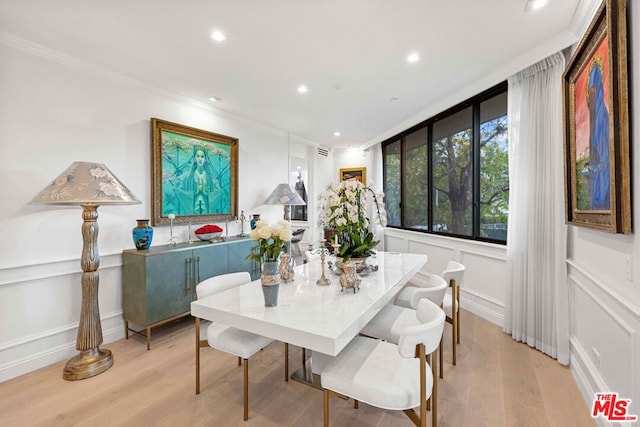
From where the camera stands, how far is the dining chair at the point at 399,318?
1.79m

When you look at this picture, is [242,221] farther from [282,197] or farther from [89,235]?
[89,235]

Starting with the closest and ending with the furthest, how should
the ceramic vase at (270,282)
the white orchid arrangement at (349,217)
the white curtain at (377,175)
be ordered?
the ceramic vase at (270,282)
the white orchid arrangement at (349,217)
the white curtain at (377,175)

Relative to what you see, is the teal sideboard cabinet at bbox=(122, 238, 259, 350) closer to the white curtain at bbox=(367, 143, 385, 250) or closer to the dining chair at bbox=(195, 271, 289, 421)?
the dining chair at bbox=(195, 271, 289, 421)

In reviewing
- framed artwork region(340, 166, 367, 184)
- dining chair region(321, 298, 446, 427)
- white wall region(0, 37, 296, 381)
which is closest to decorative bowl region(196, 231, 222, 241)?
white wall region(0, 37, 296, 381)

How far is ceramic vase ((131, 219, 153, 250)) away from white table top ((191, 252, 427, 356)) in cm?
151

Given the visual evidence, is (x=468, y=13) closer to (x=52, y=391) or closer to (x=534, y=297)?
(x=534, y=297)

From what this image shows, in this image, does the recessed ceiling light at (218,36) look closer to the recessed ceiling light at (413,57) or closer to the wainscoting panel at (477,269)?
the recessed ceiling light at (413,57)

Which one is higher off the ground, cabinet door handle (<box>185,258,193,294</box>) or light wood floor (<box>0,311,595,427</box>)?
cabinet door handle (<box>185,258,193,294</box>)

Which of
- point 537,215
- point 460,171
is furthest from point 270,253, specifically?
point 460,171

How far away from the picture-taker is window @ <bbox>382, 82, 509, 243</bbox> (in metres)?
3.23

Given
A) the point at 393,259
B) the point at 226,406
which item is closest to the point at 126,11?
the point at 226,406

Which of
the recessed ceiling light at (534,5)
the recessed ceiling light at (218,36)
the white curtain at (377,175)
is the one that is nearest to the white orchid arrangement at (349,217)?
the recessed ceiling light at (218,36)

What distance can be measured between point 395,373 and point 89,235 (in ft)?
8.48

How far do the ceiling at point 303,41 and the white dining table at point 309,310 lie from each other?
1.94m
